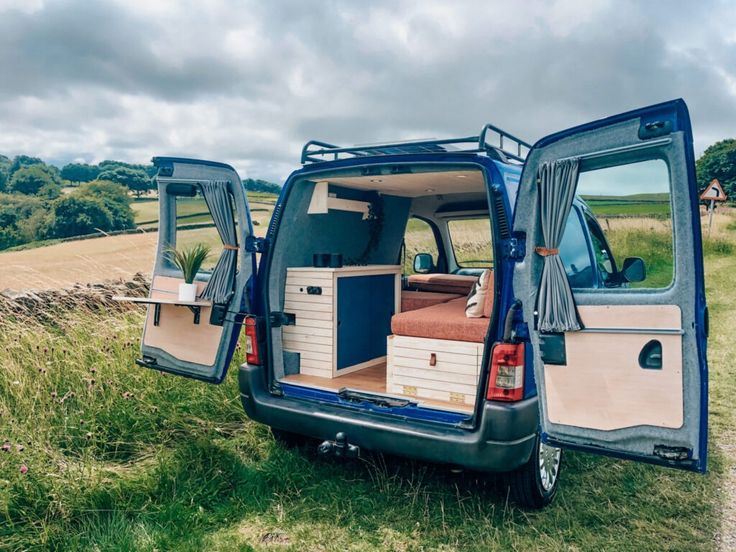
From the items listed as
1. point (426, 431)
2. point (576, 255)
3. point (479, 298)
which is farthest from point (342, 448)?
point (576, 255)

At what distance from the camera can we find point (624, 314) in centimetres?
278

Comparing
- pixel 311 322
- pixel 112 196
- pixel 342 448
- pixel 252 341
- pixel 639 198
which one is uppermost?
pixel 112 196

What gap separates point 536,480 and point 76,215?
45.8 m

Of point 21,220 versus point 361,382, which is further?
point 21,220

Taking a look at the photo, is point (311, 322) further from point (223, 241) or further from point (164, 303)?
point (164, 303)

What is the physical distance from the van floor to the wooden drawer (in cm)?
6

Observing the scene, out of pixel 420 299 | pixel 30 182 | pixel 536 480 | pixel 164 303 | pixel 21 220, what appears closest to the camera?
pixel 536 480

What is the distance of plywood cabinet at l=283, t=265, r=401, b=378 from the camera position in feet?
14.7

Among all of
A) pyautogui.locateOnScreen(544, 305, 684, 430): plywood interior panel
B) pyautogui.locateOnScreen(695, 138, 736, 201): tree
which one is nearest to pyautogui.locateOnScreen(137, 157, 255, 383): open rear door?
pyautogui.locateOnScreen(544, 305, 684, 430): plywood interior panel

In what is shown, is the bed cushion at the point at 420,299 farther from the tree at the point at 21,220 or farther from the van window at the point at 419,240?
the tree at the point at 21,220

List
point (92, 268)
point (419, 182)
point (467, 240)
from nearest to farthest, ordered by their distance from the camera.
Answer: point (419, 182) < point (467, 240) < point (92, 268)

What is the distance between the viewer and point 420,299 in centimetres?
546

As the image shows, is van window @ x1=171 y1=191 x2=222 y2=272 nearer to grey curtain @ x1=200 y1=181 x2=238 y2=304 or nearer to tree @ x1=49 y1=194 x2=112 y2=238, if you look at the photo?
grey curtain @ x1=200 y1=181 x2=238 y2=304

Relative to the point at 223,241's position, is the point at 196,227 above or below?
above
